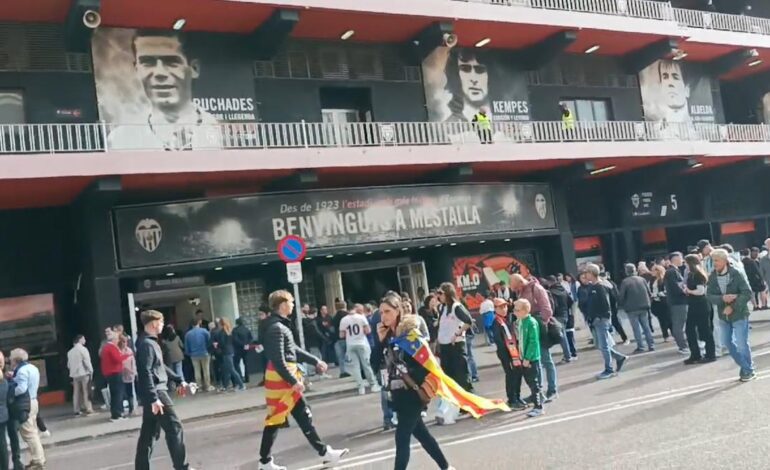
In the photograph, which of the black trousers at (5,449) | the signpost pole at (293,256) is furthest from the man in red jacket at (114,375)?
the black trousers at (5,449)

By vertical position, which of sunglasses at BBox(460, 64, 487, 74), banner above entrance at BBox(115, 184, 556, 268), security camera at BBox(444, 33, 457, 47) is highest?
security camera at BBox(444, 33, 457, 47)

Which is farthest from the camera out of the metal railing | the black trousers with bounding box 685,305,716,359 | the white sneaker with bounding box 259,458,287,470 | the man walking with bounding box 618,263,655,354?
the metal railing

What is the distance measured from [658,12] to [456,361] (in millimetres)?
17986

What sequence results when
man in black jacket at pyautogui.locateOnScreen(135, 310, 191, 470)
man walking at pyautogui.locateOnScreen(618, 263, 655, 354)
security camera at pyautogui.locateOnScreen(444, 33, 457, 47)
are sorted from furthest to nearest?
security camera at pyautogui.locateOnScreen(444, 33, 457, 47), man walking at pyautogui.locateOnScreen(618, 263, 655, 354), man in black jacket at pyautogui.locateOnScreen(135, 310, 191, 470)

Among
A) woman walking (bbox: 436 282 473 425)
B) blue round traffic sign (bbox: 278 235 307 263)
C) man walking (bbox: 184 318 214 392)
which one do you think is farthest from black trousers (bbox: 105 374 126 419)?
woman walking (bbox: 436 282 473 425)

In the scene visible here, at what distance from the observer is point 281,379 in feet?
26.3

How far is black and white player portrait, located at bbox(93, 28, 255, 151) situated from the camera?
55.4 ft

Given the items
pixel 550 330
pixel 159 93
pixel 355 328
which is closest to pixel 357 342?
pixel 355 328

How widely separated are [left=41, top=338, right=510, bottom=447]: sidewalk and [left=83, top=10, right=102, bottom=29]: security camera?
25.7ft

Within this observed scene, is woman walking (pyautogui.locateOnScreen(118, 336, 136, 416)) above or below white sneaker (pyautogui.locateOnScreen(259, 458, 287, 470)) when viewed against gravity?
above

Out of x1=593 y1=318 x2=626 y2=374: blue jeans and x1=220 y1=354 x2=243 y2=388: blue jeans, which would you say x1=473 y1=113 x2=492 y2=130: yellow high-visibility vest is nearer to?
x1=220 y1=354 x2=243 y2=388: blue jeans

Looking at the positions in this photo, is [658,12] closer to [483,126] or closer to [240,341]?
[483,126]

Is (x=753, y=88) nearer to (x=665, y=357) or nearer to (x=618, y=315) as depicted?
(x=618, y=315)

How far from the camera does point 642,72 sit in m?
25.3
